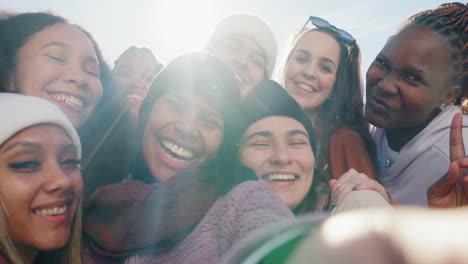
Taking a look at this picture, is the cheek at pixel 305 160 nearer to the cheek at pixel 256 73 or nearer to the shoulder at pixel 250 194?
the shoulder at pixel 250 194

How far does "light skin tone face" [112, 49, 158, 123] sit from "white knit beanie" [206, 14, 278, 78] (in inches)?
36.0

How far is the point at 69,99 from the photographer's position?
7.27ft

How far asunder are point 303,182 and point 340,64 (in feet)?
5.06

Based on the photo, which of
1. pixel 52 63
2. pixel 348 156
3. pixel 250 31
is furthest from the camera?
pixel 250 31

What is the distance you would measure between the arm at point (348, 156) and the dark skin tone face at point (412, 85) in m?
0.38

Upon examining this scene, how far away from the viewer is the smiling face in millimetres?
3012

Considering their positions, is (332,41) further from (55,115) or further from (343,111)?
(55,115)

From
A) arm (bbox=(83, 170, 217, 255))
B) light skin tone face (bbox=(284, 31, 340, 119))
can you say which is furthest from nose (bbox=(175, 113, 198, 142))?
light skin tone face (bbox=(284, 31, 340, 119))

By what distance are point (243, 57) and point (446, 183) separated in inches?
82.8

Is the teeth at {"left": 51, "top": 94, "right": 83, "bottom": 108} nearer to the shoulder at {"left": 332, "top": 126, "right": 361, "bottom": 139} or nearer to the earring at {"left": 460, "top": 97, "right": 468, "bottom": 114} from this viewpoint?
the shoulder at {"left": 332, "top": 126, "right": 361, "bottom": 139}

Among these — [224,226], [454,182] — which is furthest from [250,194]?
[454,182]

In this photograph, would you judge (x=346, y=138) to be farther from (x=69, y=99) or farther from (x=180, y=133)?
(x=69, y=99)

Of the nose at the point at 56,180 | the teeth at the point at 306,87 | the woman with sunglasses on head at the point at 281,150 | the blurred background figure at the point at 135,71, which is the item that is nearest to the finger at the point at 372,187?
the woman with sunglasses on head at the point at 281,150

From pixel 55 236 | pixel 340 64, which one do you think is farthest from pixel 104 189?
pixel 340 64
